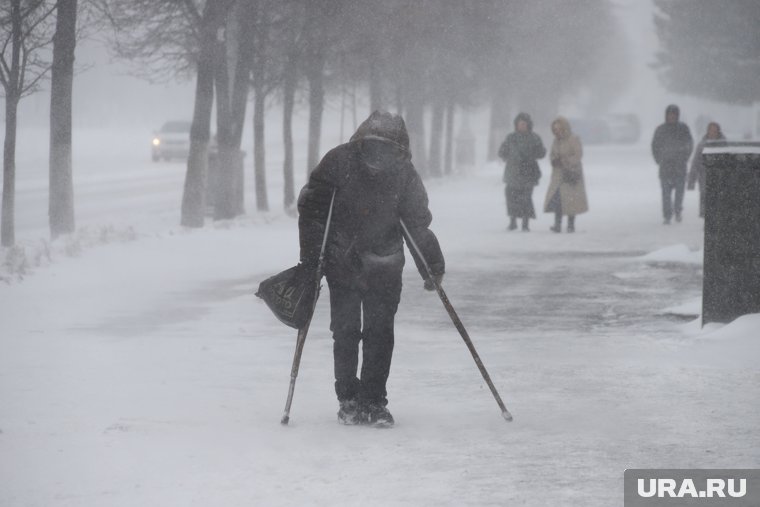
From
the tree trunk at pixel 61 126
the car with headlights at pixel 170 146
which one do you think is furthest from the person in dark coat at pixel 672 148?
the car with headlights at pixel 170 146

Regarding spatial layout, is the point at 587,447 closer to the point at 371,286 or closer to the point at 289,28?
the point at 371,286

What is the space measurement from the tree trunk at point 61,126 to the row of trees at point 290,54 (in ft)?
0.07

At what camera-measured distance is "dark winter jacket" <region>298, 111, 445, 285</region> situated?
7.05 metres

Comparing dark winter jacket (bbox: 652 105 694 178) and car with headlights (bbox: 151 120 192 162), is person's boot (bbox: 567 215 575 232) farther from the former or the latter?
car with headlights (bbox: 151 120 192 162)

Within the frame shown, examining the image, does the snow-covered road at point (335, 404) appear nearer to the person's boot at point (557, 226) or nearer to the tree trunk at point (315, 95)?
the person's boot at point (557, 226)

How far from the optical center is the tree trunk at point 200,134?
21236mm

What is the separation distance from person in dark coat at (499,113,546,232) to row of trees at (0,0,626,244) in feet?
15.6

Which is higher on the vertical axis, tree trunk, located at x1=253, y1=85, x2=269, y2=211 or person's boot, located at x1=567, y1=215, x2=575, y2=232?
tree trunk, located at x1=253, y1=85, x2=269, y2=211

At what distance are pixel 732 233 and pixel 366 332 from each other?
3.96m

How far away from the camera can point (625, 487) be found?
5785 mm

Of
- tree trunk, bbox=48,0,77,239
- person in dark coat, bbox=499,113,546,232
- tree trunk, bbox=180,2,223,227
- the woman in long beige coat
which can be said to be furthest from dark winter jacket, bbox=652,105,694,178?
tree trunk, bbox=48,0,77,239

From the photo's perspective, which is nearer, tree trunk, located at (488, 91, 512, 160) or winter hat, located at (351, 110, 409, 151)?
winter hat, located at (351, 110, 409, 151)

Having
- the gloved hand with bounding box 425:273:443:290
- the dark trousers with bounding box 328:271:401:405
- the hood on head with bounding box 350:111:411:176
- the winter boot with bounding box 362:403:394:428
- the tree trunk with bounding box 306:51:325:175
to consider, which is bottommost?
the winter boot with bounding box 362:403:394:428

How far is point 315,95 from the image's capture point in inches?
1073
